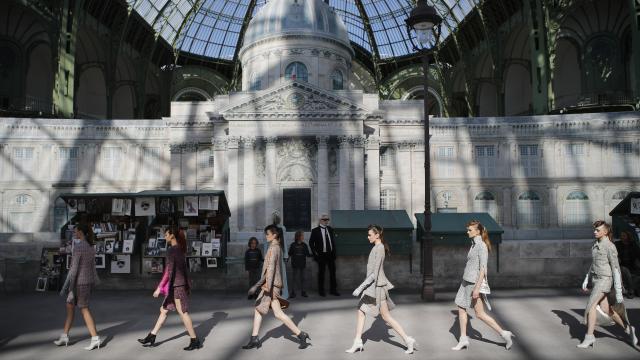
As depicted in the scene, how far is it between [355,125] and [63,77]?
82.1ft

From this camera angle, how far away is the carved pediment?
38.1 meters

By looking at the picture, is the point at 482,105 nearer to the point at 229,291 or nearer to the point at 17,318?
the point at 229,291

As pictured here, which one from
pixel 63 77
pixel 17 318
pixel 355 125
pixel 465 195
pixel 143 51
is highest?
pixel 143 51

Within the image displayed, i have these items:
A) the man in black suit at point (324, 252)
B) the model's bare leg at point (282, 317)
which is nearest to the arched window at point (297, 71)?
the man in black suit at point (324, 252)

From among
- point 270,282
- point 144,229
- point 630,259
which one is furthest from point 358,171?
point 270,282

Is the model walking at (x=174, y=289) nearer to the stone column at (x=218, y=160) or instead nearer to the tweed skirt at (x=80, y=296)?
the tweed skirt at (x=80, y=296)

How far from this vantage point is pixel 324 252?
648 inches

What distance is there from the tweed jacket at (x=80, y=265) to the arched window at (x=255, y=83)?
3867cm

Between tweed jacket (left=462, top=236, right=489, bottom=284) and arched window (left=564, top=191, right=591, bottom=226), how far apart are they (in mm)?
35917

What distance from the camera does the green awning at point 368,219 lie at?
1759 centimetres

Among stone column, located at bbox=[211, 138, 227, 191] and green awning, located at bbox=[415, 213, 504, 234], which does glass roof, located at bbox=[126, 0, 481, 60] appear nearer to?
stone column, located at bbox=[211, 138, 227, 191]

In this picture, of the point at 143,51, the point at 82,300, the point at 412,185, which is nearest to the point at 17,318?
the point at 82,300

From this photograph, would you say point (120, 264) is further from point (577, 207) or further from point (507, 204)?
point (577, 207)

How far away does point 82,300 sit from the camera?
10.7 meters
